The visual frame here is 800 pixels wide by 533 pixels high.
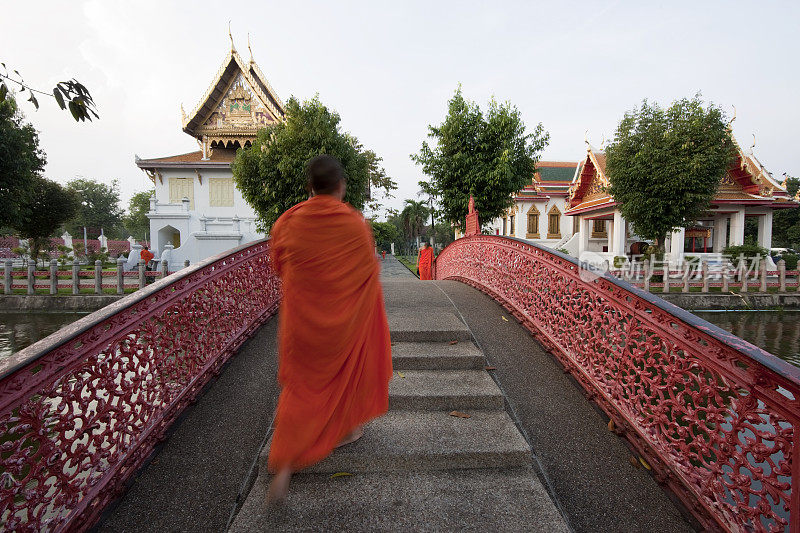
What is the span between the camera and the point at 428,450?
7.26ft

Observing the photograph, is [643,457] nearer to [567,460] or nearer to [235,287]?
[567,460]

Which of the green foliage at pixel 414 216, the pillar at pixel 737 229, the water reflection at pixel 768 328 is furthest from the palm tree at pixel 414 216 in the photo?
the water reflection at pixel 768 328

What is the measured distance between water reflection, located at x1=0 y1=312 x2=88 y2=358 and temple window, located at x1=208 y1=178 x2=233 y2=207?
10.3 m

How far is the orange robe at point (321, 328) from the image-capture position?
2.01 m

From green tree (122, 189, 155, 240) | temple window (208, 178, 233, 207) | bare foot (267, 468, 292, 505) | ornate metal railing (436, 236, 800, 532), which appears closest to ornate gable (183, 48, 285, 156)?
temple window (208, 178, 233, 207)

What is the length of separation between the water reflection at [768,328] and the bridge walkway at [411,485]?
7120 millimetres

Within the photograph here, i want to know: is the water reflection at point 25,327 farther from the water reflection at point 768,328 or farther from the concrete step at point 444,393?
the water reflection at point 768,328

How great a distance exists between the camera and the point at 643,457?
2338 millimetres

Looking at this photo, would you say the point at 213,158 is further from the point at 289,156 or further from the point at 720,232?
the point at 720,232

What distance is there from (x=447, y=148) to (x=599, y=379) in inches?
455

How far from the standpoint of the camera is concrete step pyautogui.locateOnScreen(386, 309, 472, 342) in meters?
3.59

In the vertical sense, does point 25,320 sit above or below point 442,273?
below

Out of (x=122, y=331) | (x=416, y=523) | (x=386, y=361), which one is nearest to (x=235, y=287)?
(x=122, y=331)

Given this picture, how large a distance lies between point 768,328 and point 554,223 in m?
18.2
